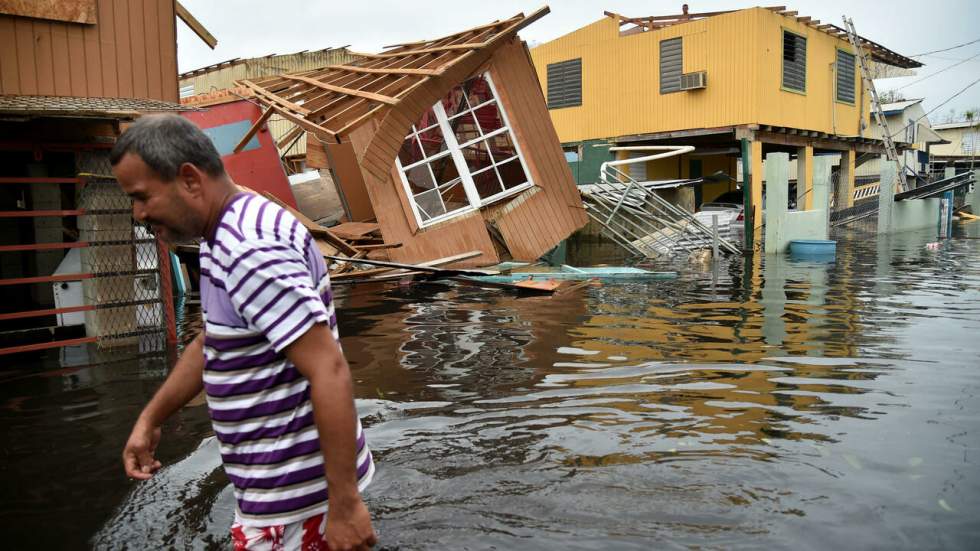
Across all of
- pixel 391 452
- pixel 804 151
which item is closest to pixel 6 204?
pixel 391 452

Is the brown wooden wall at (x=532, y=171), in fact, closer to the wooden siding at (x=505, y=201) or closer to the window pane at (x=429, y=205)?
the wooden siding at (x=505, y=201)

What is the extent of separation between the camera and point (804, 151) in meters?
28.5

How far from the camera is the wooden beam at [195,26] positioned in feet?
35.0

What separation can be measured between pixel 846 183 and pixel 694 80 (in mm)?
11469

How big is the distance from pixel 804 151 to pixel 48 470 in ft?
93.5

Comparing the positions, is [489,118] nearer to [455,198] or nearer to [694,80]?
[455,198]

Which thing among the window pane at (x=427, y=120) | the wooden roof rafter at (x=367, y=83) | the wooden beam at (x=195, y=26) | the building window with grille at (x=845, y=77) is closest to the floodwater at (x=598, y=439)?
→ the wooden roof rafter at (x=367, y=83)

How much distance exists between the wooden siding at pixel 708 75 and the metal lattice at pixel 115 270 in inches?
812

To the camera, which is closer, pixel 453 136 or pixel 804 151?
pixel 453 136

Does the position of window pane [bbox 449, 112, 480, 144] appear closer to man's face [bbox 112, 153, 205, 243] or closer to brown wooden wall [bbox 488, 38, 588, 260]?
brown wooden wall [bbox 488, 38, 588, 260]

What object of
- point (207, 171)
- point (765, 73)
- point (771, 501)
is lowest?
point (771, 501)

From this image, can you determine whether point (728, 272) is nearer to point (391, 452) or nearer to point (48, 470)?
point (391, 452)

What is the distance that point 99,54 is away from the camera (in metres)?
9.09

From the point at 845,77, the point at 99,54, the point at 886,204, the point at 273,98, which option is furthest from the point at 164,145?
the point at 845,77
